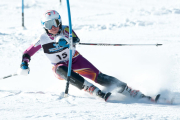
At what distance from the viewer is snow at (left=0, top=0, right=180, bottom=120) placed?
10.2 ft

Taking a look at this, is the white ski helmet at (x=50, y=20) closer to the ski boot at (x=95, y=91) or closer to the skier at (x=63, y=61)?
the skier at (x=63, y=61)

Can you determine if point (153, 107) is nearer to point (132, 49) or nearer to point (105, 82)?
point (105, 82)

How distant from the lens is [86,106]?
3.30 metres

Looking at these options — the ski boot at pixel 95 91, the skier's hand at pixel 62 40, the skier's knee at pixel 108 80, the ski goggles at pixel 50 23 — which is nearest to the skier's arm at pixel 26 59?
the ski goggles at pixel 50 23

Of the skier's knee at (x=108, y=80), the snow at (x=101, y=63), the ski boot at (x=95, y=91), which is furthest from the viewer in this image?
the skier's knee at (x=108, y=80)

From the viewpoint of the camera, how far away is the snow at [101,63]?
3.11m

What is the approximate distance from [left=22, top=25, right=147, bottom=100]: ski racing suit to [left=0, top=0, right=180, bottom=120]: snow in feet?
0.59

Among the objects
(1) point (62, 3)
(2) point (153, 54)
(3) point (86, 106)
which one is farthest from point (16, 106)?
(1) point (62, 3)

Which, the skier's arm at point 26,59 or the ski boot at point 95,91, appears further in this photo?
the skier's arm at point 26,59

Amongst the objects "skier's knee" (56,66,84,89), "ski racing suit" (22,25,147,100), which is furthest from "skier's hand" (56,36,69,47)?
"skier's knee" (56,66,84,89)

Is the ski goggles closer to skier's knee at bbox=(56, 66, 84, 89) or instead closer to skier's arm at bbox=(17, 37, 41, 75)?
skier's arm at bbox=(17, 37, 41, 75)

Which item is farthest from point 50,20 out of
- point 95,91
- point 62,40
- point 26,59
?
point 95,91

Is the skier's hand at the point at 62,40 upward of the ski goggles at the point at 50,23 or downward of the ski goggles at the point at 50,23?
downward

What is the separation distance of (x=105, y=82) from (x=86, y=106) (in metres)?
0.76
